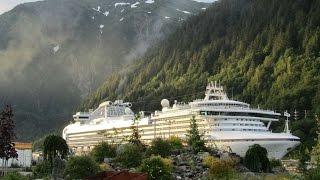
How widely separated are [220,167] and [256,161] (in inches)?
367

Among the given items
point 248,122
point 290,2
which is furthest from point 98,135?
point 290,2

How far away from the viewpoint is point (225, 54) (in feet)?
642

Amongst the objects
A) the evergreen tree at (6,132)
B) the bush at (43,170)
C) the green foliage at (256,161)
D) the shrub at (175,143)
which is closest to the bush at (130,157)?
the shrub at (175,143)

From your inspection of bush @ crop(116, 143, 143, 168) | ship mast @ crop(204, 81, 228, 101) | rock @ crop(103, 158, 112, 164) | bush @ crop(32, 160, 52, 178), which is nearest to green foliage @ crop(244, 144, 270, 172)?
bush @ crop(116, 143, 143, 168)

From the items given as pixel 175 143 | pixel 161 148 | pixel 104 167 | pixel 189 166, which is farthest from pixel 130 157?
pixel 175 143

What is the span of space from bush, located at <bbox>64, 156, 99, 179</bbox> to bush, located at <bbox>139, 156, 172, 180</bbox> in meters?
5.22

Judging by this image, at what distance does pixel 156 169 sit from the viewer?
6047 cm

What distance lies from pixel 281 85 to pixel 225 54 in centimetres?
5181

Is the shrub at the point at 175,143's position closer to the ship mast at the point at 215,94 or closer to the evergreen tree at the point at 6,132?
the ship mast at the point at 215,94

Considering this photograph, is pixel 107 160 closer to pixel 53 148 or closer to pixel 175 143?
pixel 53 148

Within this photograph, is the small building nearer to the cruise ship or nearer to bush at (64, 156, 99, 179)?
the cruise ship

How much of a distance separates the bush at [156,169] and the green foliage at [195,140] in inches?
660

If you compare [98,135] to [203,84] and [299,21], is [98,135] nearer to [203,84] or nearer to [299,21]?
[203,84]

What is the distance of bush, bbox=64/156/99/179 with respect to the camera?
61.8 m
